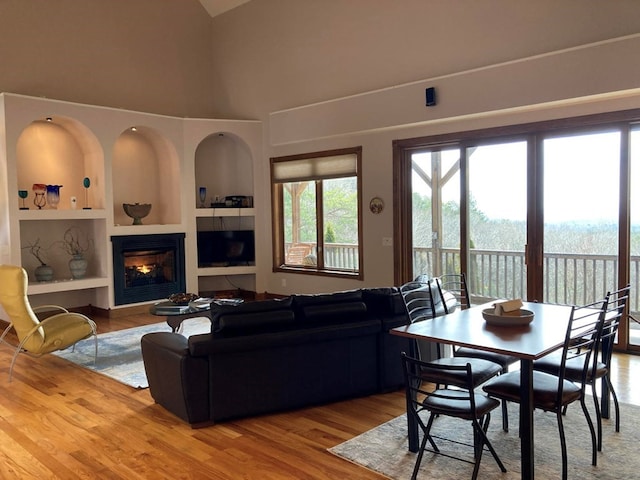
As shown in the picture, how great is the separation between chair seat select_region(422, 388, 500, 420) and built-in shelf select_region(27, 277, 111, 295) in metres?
5.79

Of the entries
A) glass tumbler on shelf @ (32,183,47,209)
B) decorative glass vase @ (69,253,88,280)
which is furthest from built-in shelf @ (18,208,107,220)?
decorative glass vase @ (69,253,88,280)

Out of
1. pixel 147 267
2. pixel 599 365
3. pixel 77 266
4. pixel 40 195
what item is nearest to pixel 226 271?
pixel 147 267

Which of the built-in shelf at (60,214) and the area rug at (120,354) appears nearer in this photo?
the area rug at (120,354)

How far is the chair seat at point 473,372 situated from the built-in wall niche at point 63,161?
5.82 metres

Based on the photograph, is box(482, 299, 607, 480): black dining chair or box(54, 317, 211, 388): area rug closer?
box(482, 299, 607, 480): black dining chair

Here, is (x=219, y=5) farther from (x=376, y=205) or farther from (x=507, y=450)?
(x=507, y=450)

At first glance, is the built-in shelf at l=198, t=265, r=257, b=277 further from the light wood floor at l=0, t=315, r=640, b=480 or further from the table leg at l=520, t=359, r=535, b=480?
the table leg at l=520, t=359, r=535, b=480

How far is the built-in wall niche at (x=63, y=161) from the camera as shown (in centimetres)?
746

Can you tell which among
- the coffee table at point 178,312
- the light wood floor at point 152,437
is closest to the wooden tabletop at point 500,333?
the light wood floor at point 152,437

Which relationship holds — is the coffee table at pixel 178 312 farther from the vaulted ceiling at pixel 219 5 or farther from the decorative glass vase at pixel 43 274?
the vaulted ceiling at pixel 219 5

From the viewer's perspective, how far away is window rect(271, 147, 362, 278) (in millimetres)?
7973

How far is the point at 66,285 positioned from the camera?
7293mm

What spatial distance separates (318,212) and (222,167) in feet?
6.86

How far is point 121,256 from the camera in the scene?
778 centimetres
